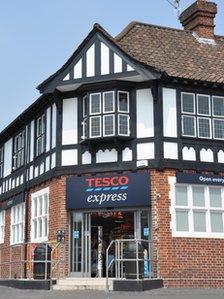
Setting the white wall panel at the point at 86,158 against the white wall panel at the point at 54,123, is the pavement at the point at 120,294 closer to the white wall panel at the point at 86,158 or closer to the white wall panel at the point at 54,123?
the white wall panel at the point at 86,158

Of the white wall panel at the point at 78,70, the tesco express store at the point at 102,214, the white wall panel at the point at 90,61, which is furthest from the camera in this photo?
the white wall panel at the point at 78,70

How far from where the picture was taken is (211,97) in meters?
20.8

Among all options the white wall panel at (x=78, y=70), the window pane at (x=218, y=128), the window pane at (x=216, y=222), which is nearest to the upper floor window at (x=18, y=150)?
the white wall panel at (x=78, y=70)

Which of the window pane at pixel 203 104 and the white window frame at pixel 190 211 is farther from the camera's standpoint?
the window pane at pixel 203 104

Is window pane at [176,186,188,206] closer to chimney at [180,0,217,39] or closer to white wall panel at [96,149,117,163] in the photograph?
white wall panel at [96,149,117,163]

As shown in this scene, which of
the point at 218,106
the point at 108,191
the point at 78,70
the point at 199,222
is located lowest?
the point at 199,222

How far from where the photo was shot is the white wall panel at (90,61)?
20.5m

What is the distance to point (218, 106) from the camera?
20.9 metres

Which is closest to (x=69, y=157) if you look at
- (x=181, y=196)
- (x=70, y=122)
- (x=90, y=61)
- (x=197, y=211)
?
(x=70, y=122)

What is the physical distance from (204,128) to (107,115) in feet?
12.1

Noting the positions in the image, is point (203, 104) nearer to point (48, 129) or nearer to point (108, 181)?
point (108, 181)

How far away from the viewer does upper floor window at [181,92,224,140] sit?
66.6 feet

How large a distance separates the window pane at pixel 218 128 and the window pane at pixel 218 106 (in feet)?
1.04

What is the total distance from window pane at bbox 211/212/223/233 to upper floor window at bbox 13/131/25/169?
9.66 meters
